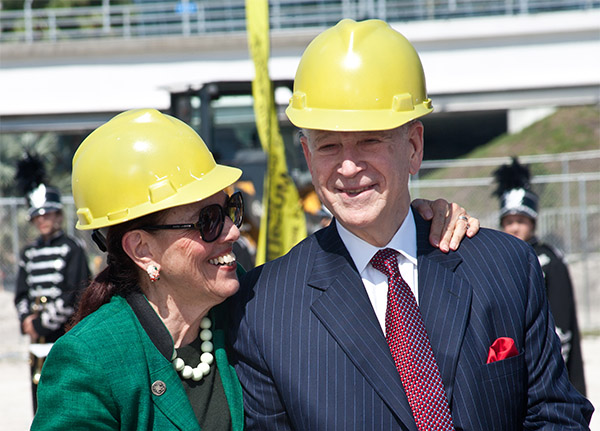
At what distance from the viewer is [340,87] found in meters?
2.53

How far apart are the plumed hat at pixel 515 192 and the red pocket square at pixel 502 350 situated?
392 cm

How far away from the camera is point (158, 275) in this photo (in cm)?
270

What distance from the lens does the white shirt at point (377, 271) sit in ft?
8.57

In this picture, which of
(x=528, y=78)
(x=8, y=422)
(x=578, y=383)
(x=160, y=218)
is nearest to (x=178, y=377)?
(x=160, y=218)

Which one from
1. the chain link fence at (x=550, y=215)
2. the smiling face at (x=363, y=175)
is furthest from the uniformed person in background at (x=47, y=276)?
the smiling face at (x=363, y=175)

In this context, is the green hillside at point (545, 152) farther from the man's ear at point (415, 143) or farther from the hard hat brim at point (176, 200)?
the hard hat brim at point (176, 200)

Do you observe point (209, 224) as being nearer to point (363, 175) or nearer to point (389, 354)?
point (363, 175)

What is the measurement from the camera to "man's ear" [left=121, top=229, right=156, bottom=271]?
8.81 feet

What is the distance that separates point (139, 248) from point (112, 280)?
0.16m

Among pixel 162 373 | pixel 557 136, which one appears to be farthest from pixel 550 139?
pixel 162 373

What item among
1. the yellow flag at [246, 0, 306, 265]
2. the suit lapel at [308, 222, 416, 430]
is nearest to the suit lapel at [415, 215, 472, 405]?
the suit lapel at [308, 222, 416, 430]

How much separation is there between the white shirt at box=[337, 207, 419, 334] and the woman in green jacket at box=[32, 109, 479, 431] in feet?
0.40

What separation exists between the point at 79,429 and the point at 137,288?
1.84ft

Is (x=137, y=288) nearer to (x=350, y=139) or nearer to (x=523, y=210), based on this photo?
(x=350, y=139)
